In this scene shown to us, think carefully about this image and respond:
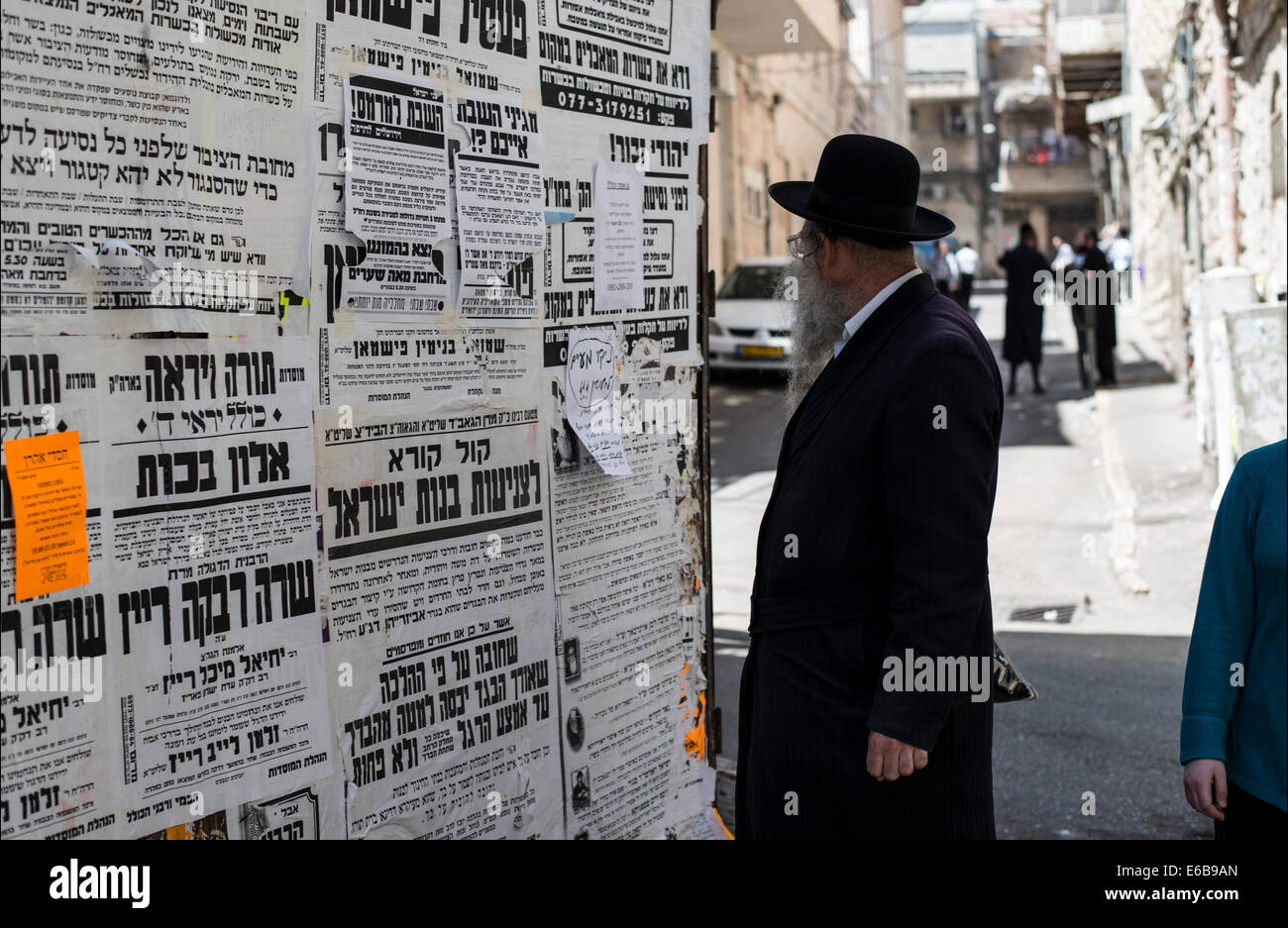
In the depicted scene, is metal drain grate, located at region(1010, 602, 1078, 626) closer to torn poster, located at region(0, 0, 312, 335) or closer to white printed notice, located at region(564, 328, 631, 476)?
white printed notice, located at region(564, 328, 631, 476)

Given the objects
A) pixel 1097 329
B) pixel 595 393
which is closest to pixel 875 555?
pixel 595 393

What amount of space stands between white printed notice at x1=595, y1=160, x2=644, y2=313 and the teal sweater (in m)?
1.48

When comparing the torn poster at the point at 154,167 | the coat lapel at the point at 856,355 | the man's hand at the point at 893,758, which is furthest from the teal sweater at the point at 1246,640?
the torn poster at the point at 154,167

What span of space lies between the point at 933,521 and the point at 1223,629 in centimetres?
61

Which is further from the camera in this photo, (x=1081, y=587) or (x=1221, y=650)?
(x=1081, y=587)

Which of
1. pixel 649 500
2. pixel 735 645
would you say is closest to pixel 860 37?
pixel 735 645

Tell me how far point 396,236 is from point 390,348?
22cm

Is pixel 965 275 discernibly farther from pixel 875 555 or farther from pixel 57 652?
pixel 57 652

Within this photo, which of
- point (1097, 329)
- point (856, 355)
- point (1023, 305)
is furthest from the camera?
point (1097, 329)

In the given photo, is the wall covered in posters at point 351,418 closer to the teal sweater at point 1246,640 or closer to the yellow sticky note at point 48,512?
the yellow sticky note at point 48,512

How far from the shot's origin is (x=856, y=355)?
8.21 ft

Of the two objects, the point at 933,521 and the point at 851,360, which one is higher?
the point at 851,360

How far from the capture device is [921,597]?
2.25 m
